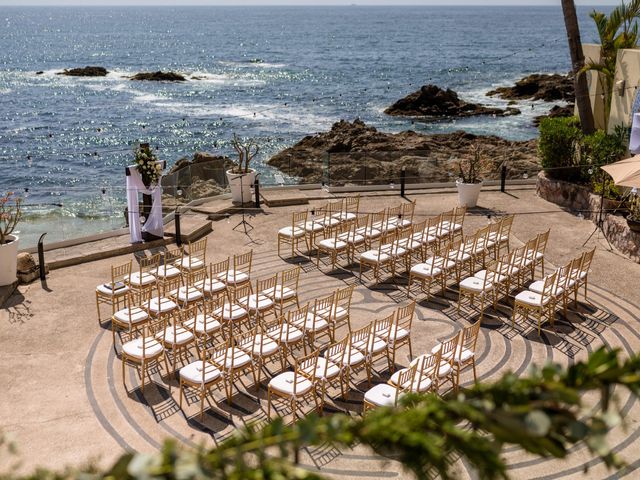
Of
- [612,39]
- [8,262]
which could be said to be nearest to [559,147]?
[612,39]

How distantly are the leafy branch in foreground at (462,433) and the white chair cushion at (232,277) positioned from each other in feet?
33.2

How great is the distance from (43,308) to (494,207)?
11557 millimetres

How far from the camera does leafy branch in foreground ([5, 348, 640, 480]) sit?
264 centimetres

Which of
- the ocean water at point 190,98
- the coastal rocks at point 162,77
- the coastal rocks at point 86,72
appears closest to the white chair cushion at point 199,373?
the ocean water at point 190,98

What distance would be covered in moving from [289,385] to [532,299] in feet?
16.1

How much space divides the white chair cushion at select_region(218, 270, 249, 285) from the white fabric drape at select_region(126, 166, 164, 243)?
366 cm

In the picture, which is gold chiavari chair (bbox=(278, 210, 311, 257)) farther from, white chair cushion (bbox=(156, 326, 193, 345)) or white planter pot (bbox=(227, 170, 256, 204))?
white chair cushion (bbox=(156, 326, 193, 345))

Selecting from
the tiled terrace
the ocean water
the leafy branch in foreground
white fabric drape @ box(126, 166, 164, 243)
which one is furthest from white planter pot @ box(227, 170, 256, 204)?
the leafy branch in foreground

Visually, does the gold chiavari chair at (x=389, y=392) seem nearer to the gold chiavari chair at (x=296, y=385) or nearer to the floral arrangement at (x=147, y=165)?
the gold chiavari chair at (x=296, y=385)

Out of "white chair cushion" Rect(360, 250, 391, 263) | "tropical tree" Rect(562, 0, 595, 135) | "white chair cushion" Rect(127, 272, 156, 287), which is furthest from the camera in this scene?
"tropical tree" Rect(562, 0, 595, 135)

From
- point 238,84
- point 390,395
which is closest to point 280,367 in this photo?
point 390,395

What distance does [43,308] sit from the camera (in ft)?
42.9

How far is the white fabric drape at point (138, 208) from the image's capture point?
16.2 metres

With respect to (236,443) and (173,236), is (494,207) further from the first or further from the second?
(236,443)
